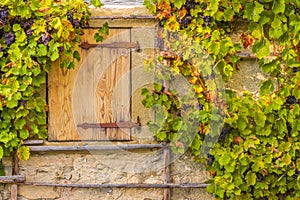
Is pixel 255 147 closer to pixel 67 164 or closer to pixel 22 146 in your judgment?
pixel 67 164

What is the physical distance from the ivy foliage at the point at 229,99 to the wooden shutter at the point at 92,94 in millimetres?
184

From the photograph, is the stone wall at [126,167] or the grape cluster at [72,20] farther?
the stone wall at [126,167]

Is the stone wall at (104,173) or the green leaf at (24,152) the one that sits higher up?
the green leaf at (24,152)

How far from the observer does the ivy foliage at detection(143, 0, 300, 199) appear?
10.7 ft

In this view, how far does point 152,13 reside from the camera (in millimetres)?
3334

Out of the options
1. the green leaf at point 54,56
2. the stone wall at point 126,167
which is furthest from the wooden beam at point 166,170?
the green leaf at point 54,56

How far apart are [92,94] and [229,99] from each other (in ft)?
3.02

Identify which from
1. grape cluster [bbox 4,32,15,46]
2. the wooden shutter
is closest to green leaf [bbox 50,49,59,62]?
the wooden shutter

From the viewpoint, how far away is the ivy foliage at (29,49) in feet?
10.5

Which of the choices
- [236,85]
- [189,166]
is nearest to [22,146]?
[189,166]

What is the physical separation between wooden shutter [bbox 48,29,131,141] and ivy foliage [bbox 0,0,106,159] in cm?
10

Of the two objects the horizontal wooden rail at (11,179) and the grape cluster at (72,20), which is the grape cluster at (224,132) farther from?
the horizontal wooden rail at (11,179)

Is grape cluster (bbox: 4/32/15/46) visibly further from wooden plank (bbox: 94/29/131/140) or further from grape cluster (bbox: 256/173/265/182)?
grape cluster (bbox: 256/173/265/182)

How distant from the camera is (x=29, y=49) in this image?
3.21 meters
